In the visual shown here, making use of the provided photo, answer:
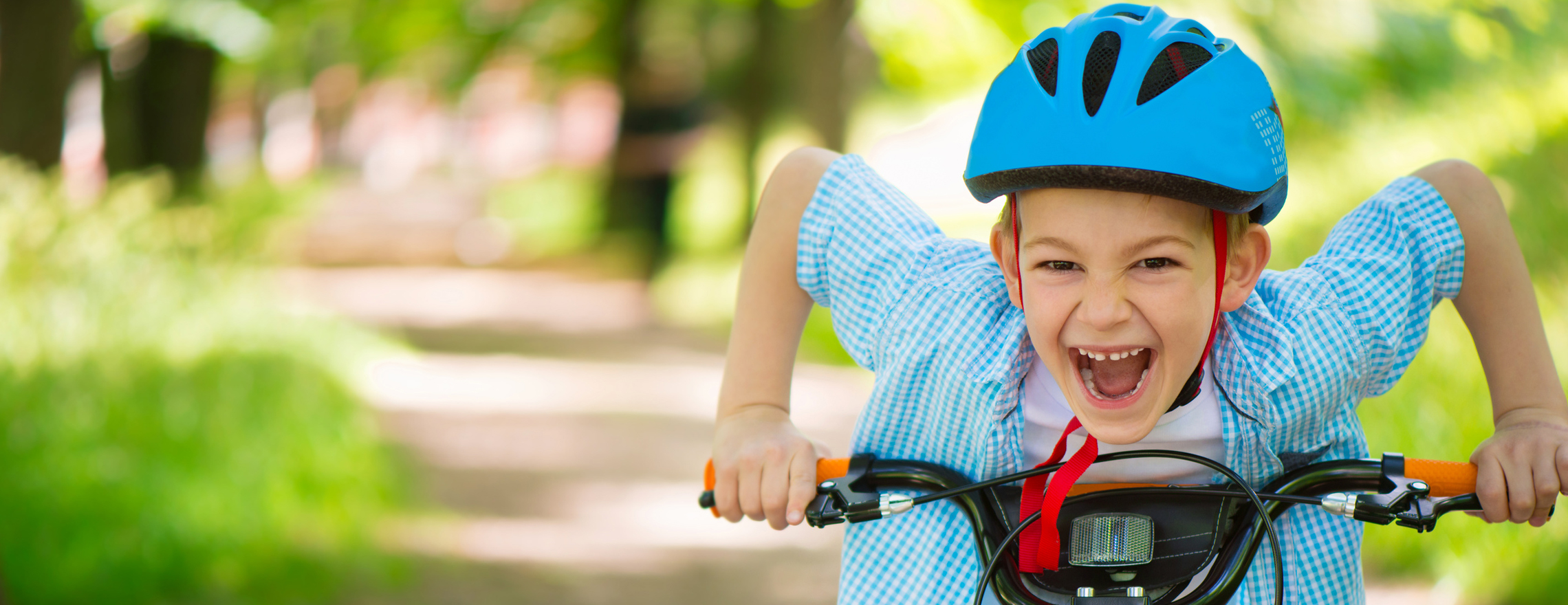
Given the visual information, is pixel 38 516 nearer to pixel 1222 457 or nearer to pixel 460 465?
pixel 460 465

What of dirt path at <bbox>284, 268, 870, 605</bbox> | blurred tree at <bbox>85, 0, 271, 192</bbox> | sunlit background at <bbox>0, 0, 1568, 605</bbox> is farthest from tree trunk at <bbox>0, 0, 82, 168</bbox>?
blurred tree at <bbox>85, 0, 271, 192</bbox>

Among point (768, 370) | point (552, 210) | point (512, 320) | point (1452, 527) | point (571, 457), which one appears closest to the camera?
point (768, 370)

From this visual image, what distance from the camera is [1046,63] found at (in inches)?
72.1

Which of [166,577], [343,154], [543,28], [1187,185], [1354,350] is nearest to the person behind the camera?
[1187,185]

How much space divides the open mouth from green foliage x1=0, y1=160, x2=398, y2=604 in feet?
14.7

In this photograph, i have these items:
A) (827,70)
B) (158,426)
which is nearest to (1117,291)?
(158,426)

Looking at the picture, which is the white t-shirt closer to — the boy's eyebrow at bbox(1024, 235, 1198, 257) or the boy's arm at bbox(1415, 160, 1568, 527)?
the boy's eyebrow at bbox(1024, 235, 1198, 257)

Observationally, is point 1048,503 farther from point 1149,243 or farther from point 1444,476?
point 1444,476

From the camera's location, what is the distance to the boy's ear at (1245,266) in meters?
1.86

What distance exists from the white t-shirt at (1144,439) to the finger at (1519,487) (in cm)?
42

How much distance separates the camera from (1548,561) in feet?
16.5

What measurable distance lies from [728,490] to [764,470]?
80 mm

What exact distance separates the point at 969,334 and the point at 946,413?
16 centimetres

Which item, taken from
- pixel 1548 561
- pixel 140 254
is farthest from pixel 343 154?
pixel 1548 561
